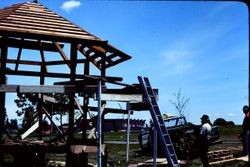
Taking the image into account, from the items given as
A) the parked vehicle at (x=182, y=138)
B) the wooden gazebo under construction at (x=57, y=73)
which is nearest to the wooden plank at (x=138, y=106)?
the wooden gazebo under construction at (x=57, y=73)

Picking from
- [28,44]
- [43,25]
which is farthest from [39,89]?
[28,44]

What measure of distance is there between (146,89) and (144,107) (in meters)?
0.92

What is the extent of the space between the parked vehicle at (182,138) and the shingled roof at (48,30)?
296 inches

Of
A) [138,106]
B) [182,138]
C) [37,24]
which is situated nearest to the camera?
[37,24]

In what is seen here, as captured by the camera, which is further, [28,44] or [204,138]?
[204,138]

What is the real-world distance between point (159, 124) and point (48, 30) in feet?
14.1

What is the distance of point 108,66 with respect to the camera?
13.3m

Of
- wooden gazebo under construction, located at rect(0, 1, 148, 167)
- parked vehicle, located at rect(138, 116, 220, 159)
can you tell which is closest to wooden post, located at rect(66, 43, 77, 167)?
wooden gazebo under construction, located at rect(0, 1, 148, 167)

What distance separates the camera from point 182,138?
20.3m

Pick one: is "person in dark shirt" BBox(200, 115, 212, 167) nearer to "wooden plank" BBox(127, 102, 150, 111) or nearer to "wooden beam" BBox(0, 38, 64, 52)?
"wooden plank" BBox(127, 102, 150, 111)

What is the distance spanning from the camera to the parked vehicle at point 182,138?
64.5 feet

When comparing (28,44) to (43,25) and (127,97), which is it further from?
(127,97)

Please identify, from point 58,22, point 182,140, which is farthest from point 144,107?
point 182,140

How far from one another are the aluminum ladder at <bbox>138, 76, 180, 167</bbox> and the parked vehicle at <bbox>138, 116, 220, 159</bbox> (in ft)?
24.3
